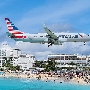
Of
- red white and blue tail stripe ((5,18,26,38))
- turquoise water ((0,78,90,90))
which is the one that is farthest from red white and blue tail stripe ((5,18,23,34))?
turquoise water ((0,78,90,90))

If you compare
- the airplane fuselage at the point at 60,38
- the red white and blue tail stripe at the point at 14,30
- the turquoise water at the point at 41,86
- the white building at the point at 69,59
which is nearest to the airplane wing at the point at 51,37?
the airplane fuselage at the point at 60,38

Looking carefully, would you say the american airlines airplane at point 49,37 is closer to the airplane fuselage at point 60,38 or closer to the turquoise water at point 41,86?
the airplane fuselage at point 60,38

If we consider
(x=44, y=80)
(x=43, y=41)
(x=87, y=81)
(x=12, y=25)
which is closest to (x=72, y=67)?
(x=44, y=80)

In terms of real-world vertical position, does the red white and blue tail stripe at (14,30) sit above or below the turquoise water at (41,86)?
above

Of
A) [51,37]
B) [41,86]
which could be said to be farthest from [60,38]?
[41,86]

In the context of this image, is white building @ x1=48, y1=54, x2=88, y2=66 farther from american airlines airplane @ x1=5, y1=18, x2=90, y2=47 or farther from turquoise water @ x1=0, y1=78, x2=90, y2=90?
american airlines airplane @ x1=5, y1=18, x2=90, y2=47

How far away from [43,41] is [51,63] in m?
78.3

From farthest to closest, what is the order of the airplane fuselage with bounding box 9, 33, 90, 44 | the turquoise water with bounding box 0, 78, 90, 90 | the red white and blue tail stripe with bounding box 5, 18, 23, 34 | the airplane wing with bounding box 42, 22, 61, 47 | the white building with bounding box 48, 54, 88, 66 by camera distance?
Answer: the white building with bounding box 48, 54, 88, 66 → the turquoise water with bounding box 0, 78, 90, 90 → the red white and blue tail stripe with bounding box 5, 18, 23, 34 → the airplane wing with bounding box 42, 22, 61, 47 → the airplane fuselage with bounding box 9, 33, 90, 44

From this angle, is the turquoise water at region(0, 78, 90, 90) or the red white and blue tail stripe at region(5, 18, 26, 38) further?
the turquoise water at region(0, 78, 90, 90)

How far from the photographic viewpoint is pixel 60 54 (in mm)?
176500

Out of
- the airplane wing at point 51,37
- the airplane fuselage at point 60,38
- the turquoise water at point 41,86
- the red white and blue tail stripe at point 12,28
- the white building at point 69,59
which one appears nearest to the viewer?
the airplane fuselage at point 60,38

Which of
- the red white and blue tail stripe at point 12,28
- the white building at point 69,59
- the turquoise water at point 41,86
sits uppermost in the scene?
the red white and blue tail stripe at point 12,28

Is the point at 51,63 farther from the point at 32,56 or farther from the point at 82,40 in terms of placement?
the point at 82,40

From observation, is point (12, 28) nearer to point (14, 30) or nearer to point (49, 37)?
point (14, 30)
